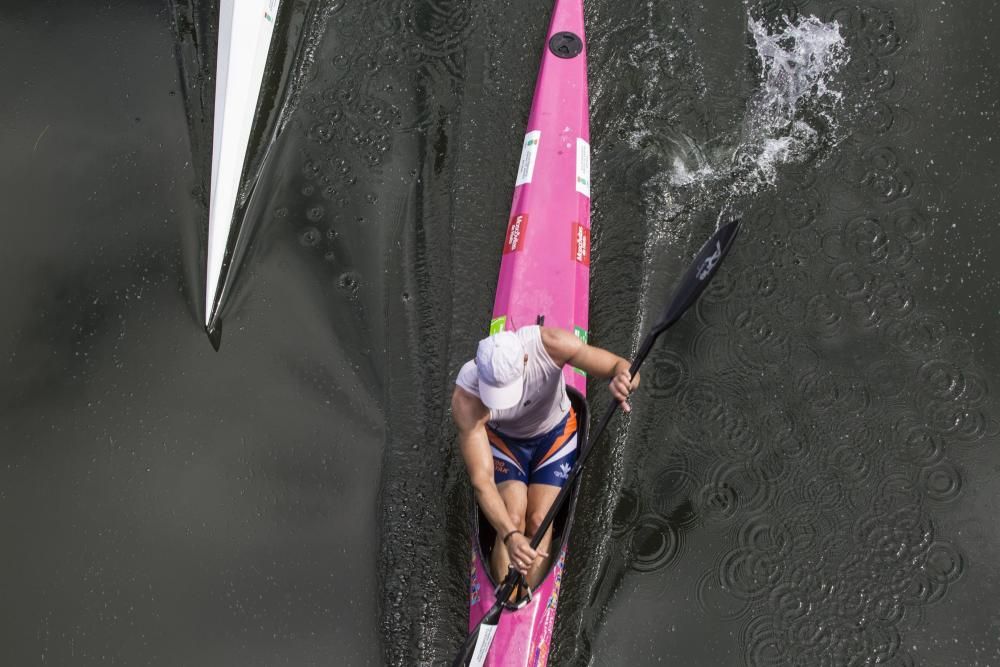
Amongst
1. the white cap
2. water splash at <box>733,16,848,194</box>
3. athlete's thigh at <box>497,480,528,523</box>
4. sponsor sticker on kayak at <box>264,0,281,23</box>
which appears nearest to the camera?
the white cap

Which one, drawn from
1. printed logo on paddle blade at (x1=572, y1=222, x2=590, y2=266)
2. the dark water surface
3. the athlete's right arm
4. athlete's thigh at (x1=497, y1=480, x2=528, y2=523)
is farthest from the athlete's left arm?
printed logo on paddle blade at (x1=572, y1=222, x2=590, y2=266)

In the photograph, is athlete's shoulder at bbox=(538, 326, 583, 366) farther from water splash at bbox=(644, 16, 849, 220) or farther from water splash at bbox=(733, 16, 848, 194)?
water splash at bbox=(733, 16, 848, 194)

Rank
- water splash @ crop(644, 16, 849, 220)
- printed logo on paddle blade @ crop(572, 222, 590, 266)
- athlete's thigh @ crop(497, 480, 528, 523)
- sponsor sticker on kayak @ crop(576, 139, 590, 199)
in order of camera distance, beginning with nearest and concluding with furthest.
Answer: athlete's thigh @ crop(497, 480, 528, 523)
printed logo on paddle blade @ crop(572, 222, 590, 266)
sponsor sticker on kayak @ crop(576, 139, 590, 199)
water splash @ crop(644, 16, 849, 220)

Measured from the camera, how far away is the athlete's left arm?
338 cm

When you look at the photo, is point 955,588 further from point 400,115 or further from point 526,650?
point 400,115

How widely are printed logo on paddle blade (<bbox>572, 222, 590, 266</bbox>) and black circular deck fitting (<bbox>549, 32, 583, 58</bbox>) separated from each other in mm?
1223

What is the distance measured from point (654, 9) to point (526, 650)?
4.04m

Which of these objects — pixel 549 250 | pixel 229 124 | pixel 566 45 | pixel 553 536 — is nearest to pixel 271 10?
pixel 229 124

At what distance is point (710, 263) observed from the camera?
341cm

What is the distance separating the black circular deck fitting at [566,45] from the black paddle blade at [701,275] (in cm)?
227

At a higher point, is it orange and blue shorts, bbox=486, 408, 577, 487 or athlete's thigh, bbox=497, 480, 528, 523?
orange and blue shorts, bbox=486, 408, 577, 487

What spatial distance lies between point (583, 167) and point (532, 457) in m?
1.82

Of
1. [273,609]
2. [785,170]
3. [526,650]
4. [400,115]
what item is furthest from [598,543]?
[400,115]

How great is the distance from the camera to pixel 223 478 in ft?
14.5
